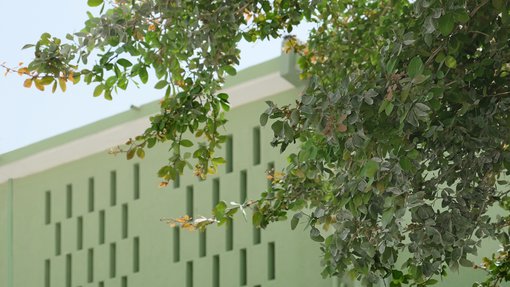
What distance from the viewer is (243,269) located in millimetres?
15734

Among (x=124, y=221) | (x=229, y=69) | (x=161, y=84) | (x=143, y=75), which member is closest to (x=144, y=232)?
(x=124, y=221)

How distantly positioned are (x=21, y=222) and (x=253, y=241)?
4647 millimetres

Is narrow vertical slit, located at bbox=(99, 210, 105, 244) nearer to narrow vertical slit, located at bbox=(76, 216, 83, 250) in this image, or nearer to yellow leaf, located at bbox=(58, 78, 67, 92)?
narrow vertical slit, located at bbox=(76, 216, 83, 250)

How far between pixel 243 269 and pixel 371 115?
33.7 ft

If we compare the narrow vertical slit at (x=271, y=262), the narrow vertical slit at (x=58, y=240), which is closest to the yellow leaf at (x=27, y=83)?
the narrow vertical slit at (x=271, y=262)

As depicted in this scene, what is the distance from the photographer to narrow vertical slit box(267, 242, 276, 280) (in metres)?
15.4

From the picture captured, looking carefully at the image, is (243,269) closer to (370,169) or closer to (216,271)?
(216,271)

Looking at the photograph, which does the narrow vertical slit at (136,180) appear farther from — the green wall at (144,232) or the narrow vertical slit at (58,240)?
the narrow vertical slit at (58,240)

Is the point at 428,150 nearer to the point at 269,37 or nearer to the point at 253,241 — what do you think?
the point at 269,37

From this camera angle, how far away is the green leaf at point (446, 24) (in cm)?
543

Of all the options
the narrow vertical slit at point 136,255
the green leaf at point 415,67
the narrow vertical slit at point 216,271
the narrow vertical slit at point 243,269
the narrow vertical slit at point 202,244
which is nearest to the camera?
the green leaf at point 415,67

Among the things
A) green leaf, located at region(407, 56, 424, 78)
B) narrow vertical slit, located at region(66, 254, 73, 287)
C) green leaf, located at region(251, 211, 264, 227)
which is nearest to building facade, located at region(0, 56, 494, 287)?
narrow vertical slit, located at region(66, 254, 73, 287)

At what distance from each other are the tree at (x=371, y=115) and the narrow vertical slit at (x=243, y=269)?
7.90 metres

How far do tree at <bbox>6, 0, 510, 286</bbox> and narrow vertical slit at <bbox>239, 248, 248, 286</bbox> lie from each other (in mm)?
7897
